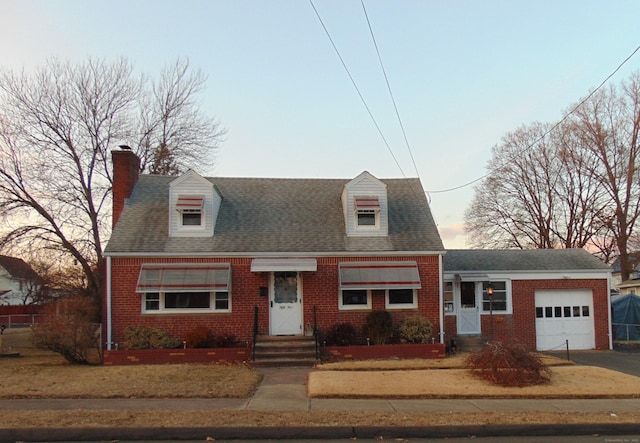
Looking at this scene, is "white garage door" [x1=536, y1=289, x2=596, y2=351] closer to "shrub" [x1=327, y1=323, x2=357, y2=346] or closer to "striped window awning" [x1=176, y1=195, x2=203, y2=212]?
"shrub" [x1=327, y1=323, x2=357, y2=346]

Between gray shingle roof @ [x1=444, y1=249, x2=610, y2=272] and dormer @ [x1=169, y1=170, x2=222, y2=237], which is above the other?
dormer @ [x1=169, y1=170, x2=222, y2=237]

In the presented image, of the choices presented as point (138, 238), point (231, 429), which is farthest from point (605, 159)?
point (231, 429)

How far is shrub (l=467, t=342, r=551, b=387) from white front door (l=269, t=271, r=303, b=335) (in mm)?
6275

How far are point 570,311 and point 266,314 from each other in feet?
37.7

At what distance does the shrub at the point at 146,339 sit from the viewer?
15.7 m

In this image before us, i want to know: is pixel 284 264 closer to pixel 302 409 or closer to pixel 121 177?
pixel 121 177

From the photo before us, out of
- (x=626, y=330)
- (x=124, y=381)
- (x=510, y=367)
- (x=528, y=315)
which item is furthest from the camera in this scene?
(x=626, y=330)

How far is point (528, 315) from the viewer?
1980cm

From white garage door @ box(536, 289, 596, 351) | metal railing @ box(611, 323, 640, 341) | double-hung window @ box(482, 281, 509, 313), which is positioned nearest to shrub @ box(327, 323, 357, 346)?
double-hung window @ box(482, 281, 509, 313)

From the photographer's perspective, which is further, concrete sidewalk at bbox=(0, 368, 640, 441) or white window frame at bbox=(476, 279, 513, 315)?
white window frame at bbox=(476, 279, 513, 315)

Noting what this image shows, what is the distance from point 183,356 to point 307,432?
26.4 ft

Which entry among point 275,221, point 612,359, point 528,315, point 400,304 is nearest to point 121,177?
point 275,221

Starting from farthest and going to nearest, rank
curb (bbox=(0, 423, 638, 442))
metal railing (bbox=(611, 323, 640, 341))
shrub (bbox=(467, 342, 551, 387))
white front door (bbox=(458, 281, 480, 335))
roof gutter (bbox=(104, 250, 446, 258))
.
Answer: metal railing (bbox=(611, 323, 640, 341)) → white front door (bbox=(458, 281, 480, 335)) → roof gutter (bbox=(104, 250, 446, 258)) → shrub (bbox=(467, 342, 551, 387)) → curb (bbox=(0, 423, 638, 442))

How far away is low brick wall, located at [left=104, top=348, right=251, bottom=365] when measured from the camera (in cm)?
1508
